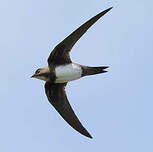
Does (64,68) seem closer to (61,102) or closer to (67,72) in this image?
(67,72)

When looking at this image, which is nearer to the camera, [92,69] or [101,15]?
[101,15]

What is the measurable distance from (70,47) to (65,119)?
2001 mm

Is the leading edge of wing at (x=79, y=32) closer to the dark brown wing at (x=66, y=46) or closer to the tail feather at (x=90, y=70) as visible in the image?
the dark brown wing at (x=66, y=46)

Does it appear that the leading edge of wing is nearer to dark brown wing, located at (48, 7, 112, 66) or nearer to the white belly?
dark brown wing, located at (48, 7, 112, 66)

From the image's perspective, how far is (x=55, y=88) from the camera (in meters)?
17.4

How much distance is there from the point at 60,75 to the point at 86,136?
5.60ft

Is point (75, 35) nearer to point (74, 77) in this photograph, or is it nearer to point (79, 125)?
point (74, 77)

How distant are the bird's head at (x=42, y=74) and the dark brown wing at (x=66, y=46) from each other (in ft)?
0.75

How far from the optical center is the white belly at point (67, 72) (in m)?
16.5

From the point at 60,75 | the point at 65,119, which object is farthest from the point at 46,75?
the point at 65,119

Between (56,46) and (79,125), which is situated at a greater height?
(56,46)

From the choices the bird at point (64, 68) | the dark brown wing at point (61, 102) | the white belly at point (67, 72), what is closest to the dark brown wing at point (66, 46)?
the bird at point (64, 68)

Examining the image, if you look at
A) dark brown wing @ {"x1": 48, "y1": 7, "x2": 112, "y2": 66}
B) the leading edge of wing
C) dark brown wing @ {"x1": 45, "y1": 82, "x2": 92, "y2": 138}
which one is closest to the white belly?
dark brown wing @ {"x1": 48, "y1": 7, "x2": 112, "y2": 66}

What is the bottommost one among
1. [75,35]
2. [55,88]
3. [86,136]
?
[86,136]
